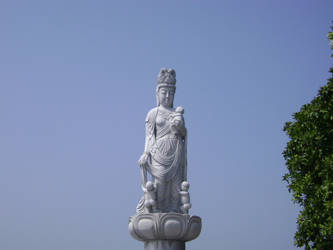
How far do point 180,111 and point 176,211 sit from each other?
7.64ft

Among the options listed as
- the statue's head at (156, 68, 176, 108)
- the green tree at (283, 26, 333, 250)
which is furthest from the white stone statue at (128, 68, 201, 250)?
the green tree at (283, 26, 333, 250)

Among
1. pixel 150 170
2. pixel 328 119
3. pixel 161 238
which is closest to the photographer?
pixel 161 238

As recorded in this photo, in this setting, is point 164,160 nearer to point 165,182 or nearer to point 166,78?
point 165,182

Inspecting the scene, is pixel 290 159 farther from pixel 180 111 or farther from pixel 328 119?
pixel 180 111

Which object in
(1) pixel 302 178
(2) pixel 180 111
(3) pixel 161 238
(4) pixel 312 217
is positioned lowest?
(3) pixel 161 238

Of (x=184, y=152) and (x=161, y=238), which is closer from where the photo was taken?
(x=161, y=238)

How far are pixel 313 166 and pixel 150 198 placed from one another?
14.8ft

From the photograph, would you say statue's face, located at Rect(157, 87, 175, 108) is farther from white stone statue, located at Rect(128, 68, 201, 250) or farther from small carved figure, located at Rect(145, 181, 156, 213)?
small carved figure, located at Rect(145, 181, 156, 213)

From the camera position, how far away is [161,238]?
40.9 ft

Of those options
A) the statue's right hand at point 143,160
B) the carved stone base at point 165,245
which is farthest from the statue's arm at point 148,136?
the carved stone base at point 165,245

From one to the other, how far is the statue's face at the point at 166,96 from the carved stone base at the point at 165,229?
110 inches

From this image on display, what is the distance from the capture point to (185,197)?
42.7ft

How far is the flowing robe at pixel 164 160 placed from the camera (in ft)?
43.2

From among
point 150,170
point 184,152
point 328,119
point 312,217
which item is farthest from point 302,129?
point 150,170
